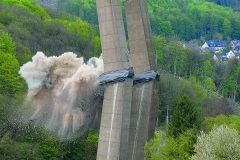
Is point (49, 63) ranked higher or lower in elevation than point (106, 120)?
higher

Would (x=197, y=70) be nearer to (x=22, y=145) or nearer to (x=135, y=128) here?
(x=22, y=145)

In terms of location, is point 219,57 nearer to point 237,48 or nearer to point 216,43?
point 237,48

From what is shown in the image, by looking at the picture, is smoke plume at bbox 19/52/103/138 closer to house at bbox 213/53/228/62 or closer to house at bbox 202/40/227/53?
house at bbox 213/53/228/62

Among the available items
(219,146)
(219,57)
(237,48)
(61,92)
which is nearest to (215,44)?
(237,48)

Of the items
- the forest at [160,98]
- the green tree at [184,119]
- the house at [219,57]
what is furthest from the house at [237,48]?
the green tree at [184,119]

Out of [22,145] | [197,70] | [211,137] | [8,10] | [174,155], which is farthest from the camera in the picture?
[197,70]

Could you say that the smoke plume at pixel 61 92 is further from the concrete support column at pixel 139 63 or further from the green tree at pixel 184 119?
the green tree at pixel 184 119

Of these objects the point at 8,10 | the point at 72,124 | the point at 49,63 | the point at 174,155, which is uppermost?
the point at 8,10

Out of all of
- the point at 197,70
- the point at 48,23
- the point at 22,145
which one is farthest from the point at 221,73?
the point at 22,145
